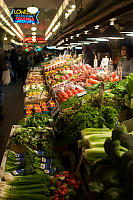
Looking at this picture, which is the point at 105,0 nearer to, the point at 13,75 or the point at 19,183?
the point at 19,183

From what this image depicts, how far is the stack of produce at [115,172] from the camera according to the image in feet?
3.69

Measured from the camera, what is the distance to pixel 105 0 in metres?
2.01

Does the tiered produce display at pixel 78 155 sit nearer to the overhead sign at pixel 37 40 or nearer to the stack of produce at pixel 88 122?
the stack of produce at pixel 88 122

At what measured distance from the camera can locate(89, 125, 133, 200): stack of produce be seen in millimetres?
1126

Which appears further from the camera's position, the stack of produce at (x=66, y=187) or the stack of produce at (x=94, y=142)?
the stack of produce at (x=66, y=187)

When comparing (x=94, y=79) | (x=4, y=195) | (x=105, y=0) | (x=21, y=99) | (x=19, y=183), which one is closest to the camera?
(x=105, y=0)

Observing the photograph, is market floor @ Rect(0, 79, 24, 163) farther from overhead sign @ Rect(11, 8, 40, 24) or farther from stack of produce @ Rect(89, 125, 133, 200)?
overhead sign @ Rect(11, 8, 40, 24)

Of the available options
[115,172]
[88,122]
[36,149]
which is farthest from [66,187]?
[36,149]

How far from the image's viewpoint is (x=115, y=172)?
1.32 m

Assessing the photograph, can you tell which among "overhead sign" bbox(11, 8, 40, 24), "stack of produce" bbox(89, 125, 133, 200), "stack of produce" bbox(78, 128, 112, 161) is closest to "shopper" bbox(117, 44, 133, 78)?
"overhead sign" bbox(11, 8, 40, 24)

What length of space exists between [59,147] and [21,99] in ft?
26.6

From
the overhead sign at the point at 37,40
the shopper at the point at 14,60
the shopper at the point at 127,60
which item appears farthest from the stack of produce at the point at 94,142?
the overhead sign at the point at 37,40

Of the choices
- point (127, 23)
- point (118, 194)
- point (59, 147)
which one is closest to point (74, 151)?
point (59, 147)

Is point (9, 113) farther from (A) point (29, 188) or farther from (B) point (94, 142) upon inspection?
(B) point (94, 142)
